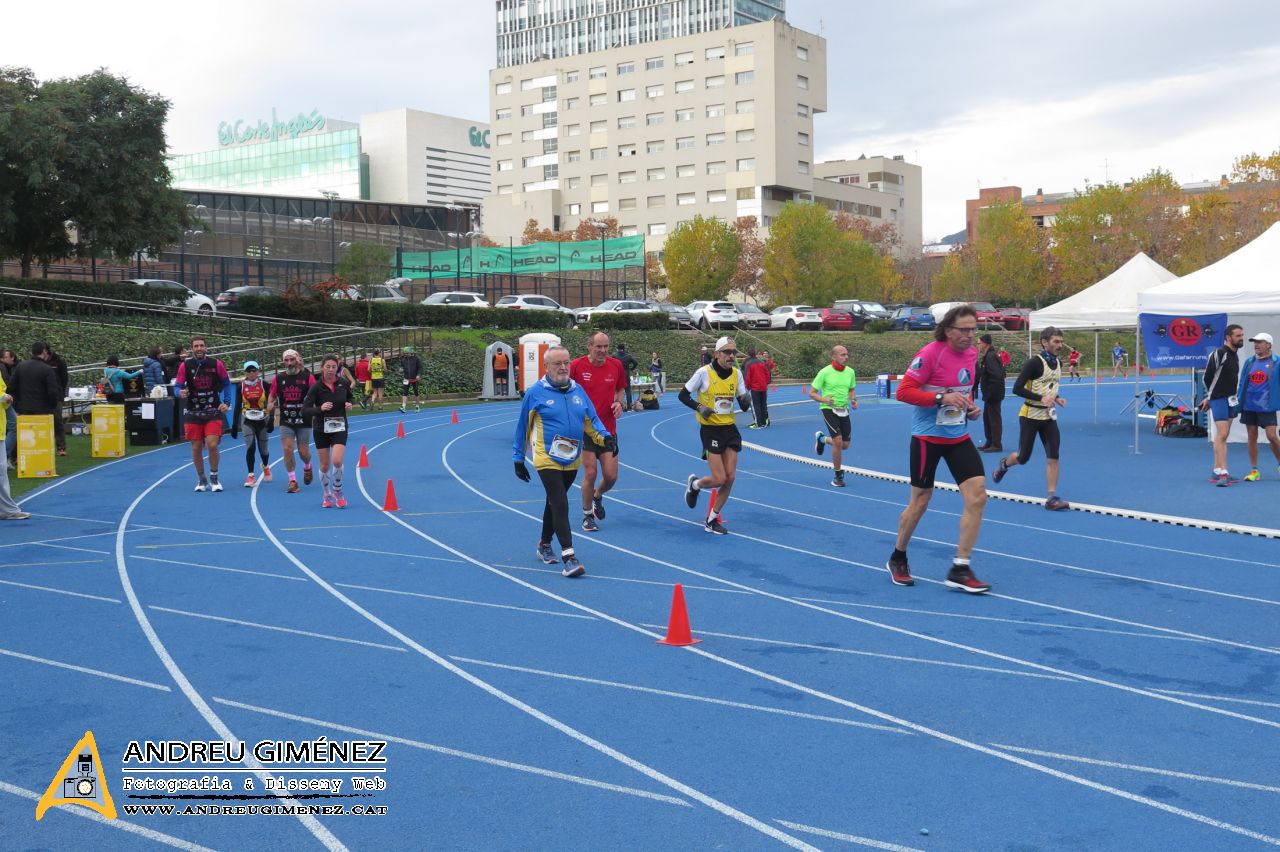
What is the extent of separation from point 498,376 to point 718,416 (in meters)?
24.9

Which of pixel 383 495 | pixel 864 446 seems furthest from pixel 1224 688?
pixel 864 446

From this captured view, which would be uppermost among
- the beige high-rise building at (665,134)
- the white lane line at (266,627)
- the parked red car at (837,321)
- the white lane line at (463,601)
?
the beige high-rise building at (665,134)

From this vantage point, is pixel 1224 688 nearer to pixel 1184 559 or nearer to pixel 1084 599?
pixel 1084 599

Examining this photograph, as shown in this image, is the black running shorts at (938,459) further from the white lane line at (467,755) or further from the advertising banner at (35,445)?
the advertising banner at (35,445)

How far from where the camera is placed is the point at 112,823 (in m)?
4.70

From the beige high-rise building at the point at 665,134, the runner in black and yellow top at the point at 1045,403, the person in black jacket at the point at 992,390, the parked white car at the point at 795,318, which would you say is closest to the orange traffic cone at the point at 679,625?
the runner in black and yellow top at the point at 1045,403

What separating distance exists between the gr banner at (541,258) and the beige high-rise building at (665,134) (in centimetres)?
3417

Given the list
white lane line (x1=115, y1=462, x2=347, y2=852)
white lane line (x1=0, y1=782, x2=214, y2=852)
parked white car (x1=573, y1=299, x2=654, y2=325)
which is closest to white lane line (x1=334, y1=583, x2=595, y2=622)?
white lane line (x1=115, y1=462, x2=347, y2=852)

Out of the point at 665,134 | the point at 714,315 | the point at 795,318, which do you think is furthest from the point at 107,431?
the point at 665,134

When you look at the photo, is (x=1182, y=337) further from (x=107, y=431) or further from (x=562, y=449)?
(x=107, y=431)

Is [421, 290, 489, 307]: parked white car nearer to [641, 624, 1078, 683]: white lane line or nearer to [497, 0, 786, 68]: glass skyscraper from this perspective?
[641, 624, 1078, 683]: white lane line

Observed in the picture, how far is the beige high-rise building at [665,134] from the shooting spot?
92375 millimetres

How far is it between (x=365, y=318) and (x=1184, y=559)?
3691 centimetres

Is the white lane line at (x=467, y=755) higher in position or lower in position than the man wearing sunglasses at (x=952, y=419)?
lower
